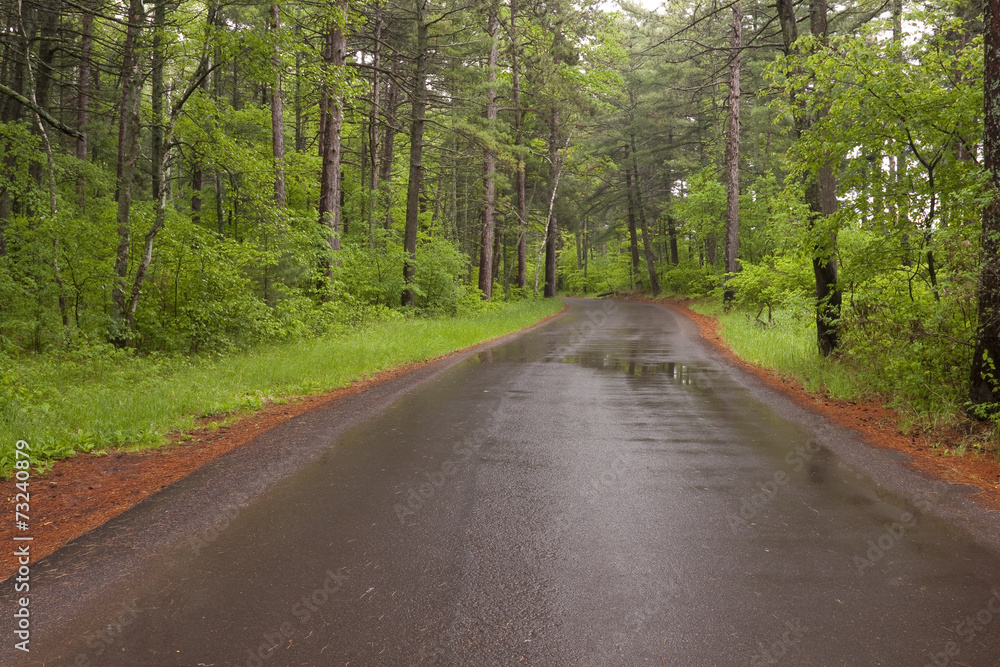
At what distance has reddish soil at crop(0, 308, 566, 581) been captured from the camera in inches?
152

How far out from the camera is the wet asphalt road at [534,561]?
2.61 metres

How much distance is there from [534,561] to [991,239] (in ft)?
18.9

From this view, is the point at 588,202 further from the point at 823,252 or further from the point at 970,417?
the point at 970,417

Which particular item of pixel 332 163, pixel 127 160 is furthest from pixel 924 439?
pixel 332 163

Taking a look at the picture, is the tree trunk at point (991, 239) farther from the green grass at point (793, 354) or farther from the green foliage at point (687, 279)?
the green foliage at point (687, 279)

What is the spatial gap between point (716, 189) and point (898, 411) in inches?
955

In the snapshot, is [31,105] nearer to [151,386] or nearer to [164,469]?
[151,386]

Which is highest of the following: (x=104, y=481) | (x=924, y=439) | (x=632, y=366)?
(x=632, y=366)

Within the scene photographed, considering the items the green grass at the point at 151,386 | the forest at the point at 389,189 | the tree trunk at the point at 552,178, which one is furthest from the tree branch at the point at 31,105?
the tree trunk at the point at 552,178

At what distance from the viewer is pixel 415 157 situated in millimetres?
18969

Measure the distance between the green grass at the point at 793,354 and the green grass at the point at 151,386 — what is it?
292 inches

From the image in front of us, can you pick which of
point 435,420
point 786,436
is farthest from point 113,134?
point 786,436

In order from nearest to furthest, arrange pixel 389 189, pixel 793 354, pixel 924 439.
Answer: pixel 924 439 → pixel 793 354 → pixel 389 189

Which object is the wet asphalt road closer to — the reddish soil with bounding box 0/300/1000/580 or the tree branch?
the reddish soil with bounding box 0/300/1000/580
